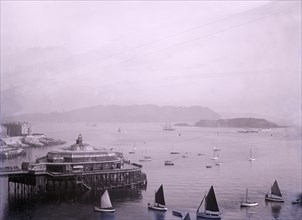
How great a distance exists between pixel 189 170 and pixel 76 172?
4.64 meters

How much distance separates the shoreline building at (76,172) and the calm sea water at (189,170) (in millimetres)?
396

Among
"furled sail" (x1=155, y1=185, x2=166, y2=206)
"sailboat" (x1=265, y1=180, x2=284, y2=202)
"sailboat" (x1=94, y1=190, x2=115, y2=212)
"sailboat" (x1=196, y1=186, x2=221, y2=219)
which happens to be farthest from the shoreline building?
"sailboat" (x1=265, y1=180, x2=284, y2=202)

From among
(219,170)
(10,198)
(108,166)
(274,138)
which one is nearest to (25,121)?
(10,198)

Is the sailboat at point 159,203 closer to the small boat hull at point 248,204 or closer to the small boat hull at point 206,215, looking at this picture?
the small boat hull at point 206,215

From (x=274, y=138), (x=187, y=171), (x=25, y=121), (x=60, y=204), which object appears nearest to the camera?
(x=60, y=204)

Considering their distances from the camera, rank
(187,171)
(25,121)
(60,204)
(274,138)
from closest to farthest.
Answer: (60,204) → (25,121) → (187,171) → (274,138)

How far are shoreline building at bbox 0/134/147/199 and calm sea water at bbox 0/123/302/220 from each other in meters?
0.40

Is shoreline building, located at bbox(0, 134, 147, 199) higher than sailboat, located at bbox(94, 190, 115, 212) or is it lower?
higher

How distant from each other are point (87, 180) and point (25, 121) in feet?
7.44

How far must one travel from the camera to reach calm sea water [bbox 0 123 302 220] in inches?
408

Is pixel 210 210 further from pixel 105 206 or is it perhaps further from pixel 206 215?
pixel 105 206

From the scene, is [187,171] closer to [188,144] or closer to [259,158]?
[188,144]

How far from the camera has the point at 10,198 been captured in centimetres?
1106

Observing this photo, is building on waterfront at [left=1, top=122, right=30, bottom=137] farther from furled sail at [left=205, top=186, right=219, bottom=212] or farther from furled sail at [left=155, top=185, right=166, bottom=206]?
furled sail at [left=205, top=186, right=219, bottom=212]
